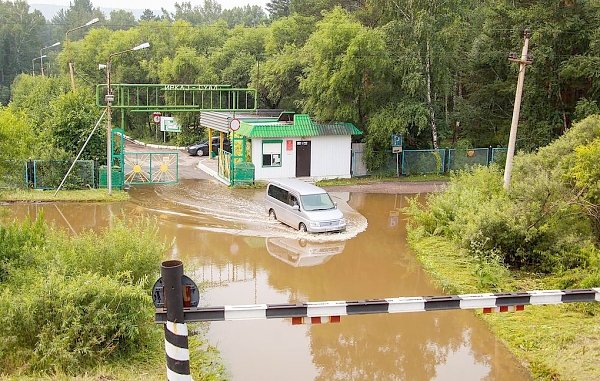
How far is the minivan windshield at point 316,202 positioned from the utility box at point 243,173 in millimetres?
8119

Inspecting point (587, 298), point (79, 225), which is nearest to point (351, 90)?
point (79, 225)

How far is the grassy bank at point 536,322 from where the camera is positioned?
32.7ft

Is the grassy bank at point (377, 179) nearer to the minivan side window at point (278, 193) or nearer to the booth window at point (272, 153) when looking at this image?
the booth window at point (272, 153)

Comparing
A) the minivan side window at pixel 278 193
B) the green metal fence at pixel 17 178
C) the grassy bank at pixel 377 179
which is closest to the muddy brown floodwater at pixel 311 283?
the minivan side window at pixel 278 193

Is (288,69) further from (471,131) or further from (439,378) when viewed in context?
(439,378)

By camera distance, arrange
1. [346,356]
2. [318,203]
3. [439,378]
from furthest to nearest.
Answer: [318,203], [346,356], [439,378]

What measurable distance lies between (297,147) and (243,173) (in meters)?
2.94

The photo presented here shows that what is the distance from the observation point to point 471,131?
114ft

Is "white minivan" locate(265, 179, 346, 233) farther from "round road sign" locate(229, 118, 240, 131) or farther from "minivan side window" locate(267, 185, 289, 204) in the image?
"round road sign" locate(229, 118, 240, 131)

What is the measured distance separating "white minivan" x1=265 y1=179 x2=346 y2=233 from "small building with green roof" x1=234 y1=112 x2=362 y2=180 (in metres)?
7.29

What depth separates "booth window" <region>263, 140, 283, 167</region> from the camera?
91.1ft

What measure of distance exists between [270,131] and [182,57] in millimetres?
19419

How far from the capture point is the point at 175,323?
18.8ft

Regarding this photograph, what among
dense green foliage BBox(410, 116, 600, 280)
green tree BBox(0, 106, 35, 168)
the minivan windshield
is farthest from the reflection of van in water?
green tree BBox(0, 106, 35, 168)
